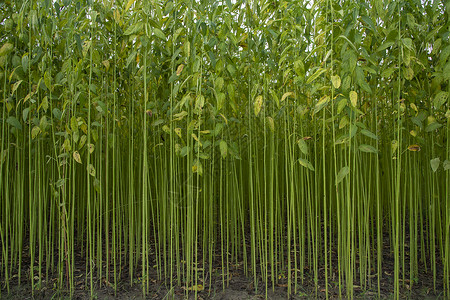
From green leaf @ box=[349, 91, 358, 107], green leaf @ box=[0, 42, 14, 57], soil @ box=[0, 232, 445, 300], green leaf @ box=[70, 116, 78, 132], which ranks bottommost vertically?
soil @ box=[0, 232, 445, 300]

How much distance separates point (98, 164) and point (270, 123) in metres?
0.89

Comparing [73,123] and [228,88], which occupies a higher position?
[228,88]

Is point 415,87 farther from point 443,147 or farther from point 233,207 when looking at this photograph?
point 233,207

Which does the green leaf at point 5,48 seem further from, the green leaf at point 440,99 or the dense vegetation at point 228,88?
the green leaf at point 440,99

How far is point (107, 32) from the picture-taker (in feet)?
5.06

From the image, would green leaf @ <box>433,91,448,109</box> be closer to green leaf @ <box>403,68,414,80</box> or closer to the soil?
green leaf @ <box>403,68,414,80</box>

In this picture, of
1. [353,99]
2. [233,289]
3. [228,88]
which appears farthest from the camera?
[233,289]

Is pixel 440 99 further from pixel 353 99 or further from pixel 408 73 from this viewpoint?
pixel 353 99

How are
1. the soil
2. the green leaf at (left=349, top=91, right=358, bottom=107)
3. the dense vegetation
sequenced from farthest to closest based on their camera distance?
the soil
the dense vegetation
the green leaf at (left=349, top=91, right=358, bottom=107)

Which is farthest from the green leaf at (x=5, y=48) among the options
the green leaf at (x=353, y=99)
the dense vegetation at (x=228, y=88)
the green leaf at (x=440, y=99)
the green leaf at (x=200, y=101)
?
the green leaf at (x=440, y=99)

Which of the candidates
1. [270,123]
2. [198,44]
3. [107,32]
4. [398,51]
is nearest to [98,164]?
[107,32]

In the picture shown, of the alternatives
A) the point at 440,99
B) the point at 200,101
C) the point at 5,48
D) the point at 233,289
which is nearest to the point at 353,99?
the point at 440,99

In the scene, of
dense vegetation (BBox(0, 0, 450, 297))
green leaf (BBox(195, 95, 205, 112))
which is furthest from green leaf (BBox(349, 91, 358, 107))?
green leaf (BBox(195, 95, 205, 112))

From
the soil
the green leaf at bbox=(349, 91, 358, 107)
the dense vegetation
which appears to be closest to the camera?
the green leaf at bbox=(349, 91, 358, 107)
